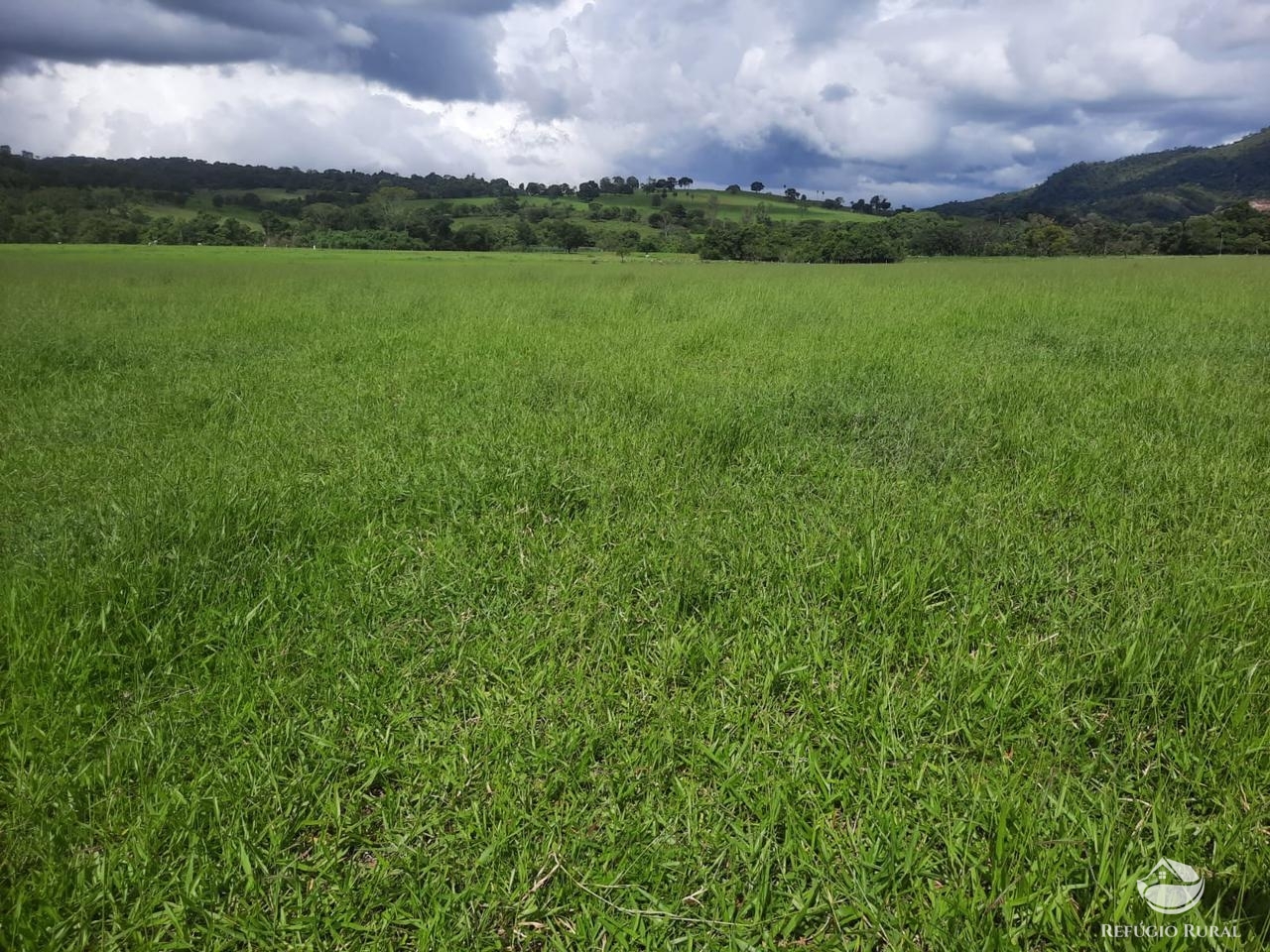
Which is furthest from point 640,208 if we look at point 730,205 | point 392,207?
point 392,207

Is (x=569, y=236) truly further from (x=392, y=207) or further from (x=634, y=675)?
(x=634, y=675)

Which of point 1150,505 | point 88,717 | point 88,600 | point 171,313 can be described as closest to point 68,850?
point 88,717

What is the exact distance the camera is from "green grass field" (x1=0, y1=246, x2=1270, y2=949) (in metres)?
1.55

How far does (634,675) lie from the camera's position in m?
2.34

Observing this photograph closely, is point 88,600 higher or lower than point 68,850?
higher

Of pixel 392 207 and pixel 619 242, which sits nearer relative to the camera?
pixel 619 242

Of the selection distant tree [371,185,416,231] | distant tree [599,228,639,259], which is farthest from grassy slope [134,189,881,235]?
distant tree [599,228,639,259]

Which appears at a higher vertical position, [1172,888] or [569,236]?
[569,236]

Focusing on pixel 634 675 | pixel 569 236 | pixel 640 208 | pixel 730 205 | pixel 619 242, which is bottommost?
pixel 634 675

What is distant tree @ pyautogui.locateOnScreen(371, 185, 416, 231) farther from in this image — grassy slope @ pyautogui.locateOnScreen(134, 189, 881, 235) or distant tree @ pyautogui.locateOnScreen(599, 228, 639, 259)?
distant tree @ pyautogui.locateOnScreen(599, 228, 639, 259)

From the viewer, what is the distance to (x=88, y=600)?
2.54 m

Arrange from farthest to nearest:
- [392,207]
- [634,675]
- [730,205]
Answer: [730,205], [392,207], [634,675]

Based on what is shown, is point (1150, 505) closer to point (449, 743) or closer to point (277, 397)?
point (449, 743)

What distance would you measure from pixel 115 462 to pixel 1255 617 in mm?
6272
